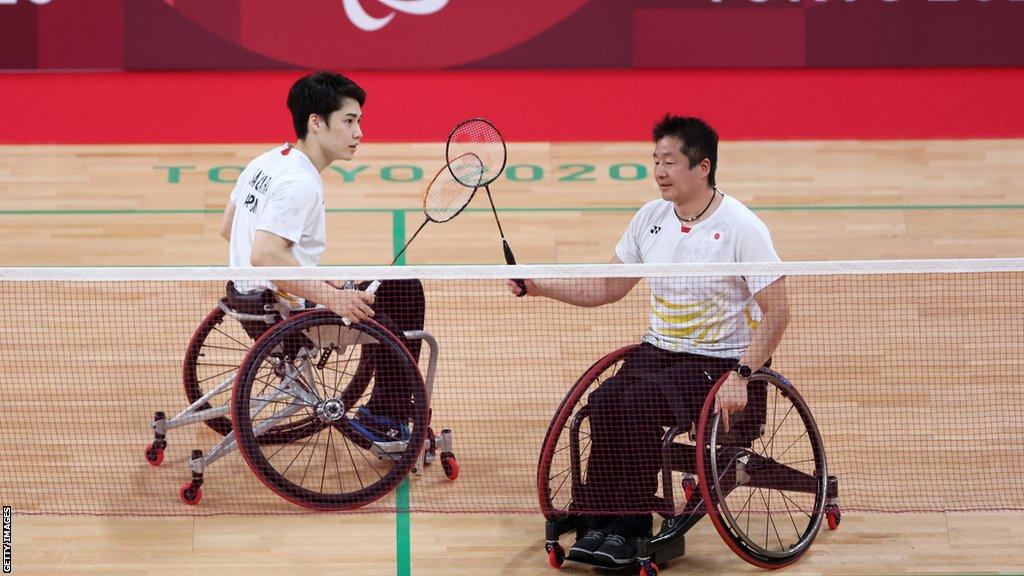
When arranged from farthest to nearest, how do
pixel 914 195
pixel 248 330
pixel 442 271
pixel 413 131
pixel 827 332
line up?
1. pixel 413 131
2. pixel 914 195
3. pixel 827 332
4. pixel 248 330
5. pixel 442 271

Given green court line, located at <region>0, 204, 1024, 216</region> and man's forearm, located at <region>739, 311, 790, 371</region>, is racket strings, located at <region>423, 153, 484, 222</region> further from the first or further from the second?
green court line, located at <region>0, 204, 1024, 216</region>

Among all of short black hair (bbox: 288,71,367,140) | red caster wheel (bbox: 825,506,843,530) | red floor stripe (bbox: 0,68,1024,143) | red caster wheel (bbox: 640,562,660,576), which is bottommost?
red caster wheel (bbox: 640,562,660,576)

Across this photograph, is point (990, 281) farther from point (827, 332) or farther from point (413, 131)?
point (413, 131)

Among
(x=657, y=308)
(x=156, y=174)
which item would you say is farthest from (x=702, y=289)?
(x=156, y=174)

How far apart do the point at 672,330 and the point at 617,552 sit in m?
0.84

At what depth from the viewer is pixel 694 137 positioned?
5336 millimetres

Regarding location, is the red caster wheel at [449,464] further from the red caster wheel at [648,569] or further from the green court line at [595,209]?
the green court line at [595,209]

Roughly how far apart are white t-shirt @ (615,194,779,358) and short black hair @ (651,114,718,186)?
0.58ft

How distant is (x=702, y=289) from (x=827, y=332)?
6.69 feet

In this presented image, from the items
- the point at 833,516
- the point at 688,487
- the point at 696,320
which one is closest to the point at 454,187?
the point at 696,320

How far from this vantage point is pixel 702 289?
209 inches

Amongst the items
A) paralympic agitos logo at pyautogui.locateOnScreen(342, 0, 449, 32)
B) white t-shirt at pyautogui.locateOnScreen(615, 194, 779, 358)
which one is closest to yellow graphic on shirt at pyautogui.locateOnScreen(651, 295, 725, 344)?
white t-shirt at pyautogui.locateOnScreen(615, 194, 779, 358)

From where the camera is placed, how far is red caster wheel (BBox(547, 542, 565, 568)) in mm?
5148

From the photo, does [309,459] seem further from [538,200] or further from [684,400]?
[538,200]
